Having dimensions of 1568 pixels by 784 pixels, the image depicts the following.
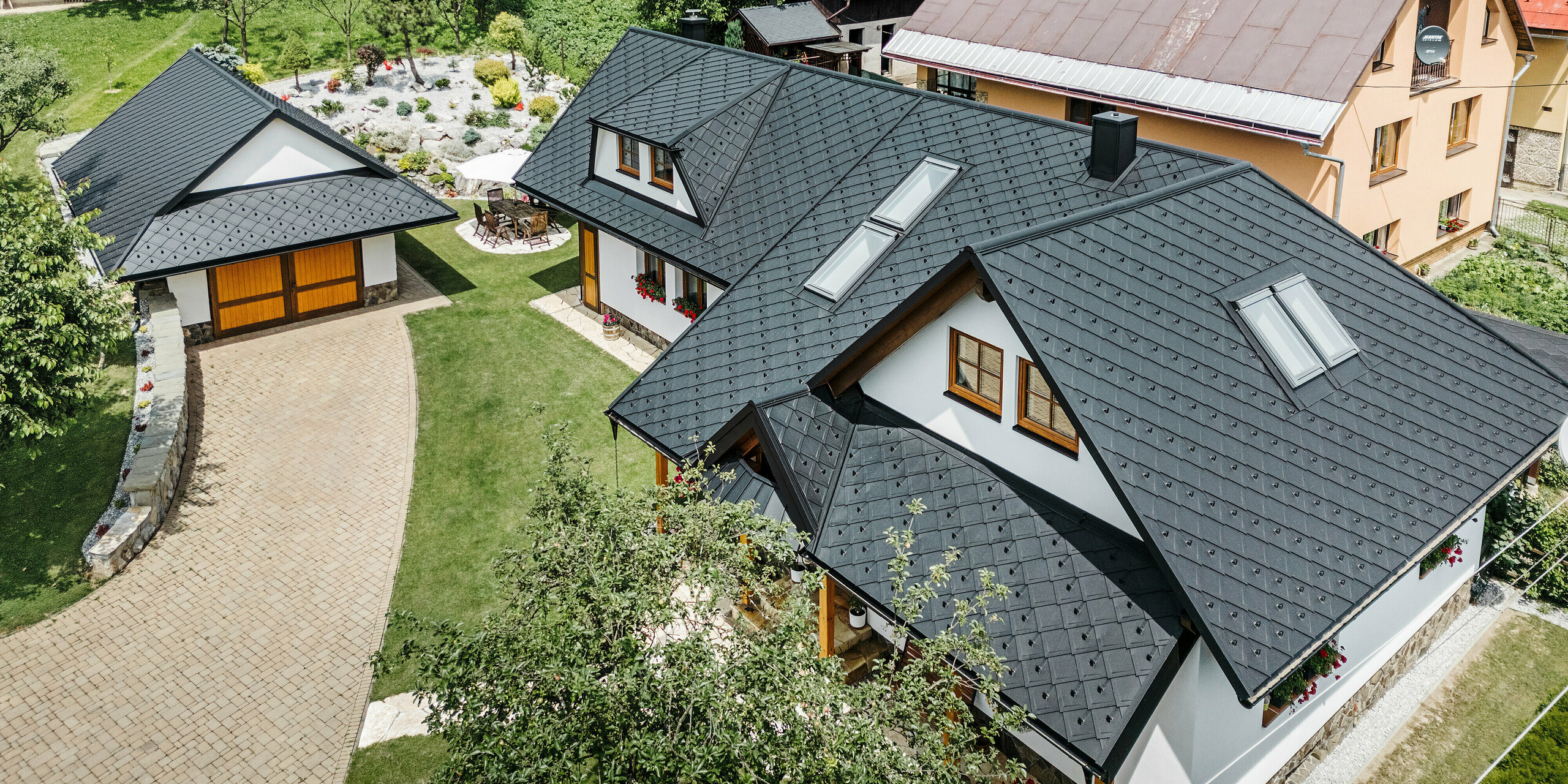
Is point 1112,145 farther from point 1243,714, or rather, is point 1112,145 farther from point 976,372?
point 1243,714

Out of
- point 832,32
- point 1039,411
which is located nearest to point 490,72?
point 832,32

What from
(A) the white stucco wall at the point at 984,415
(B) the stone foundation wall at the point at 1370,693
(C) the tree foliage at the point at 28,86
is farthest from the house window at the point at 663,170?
(C) the tree foliage at the point at 28,86

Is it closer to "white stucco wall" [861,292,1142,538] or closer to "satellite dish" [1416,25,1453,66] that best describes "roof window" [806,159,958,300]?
"white stucco wall" [861,292,1142,538]

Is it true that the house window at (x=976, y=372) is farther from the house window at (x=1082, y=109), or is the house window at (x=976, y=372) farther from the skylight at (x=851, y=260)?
the house window at (x=1082, y=109)

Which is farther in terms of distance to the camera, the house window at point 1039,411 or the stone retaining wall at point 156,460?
the stone retaining wall at point 156,460

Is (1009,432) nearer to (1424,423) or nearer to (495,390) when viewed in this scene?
(1424,423)

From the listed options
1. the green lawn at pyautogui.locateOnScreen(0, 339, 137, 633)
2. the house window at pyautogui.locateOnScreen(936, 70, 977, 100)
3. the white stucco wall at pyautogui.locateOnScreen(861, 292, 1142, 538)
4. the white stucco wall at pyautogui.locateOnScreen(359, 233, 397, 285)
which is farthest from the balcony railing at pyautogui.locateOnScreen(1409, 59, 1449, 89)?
the green lawn at pyautogui.locateOnScreen(0, 339, 137, 633)

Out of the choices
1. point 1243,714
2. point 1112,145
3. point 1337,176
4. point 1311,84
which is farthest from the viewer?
point 1337,176

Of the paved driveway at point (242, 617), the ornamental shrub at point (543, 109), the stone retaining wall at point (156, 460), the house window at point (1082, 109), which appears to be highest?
the house window at point (1082, 109)
